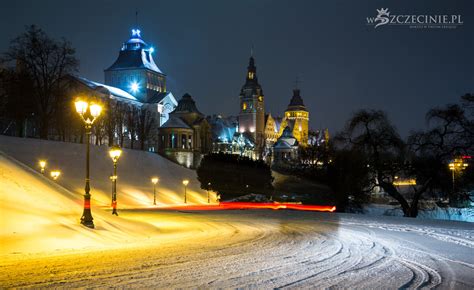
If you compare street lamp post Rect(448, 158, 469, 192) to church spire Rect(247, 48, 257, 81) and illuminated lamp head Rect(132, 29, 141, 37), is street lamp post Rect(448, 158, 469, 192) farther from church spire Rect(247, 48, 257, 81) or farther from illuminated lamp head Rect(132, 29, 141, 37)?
church spire Rect(247, 48, 257, 81)

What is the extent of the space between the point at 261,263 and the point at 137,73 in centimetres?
10872

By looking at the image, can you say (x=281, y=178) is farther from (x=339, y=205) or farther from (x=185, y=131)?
(x=339, y=205)

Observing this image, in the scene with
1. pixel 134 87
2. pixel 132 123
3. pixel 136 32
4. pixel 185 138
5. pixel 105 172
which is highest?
pixel 136 32

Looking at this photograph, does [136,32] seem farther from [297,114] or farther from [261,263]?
[261,263]

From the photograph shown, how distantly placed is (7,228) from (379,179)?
2638 cm

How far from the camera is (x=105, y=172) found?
184ft

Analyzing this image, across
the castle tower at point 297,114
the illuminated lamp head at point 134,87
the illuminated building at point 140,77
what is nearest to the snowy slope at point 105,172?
the illuminated building at point 140,77

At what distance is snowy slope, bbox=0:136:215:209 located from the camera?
160 feet

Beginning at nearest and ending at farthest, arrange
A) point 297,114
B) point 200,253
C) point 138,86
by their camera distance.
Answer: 1. point 200,253
2. point 138,86
3. point 297,114

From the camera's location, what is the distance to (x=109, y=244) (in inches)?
616

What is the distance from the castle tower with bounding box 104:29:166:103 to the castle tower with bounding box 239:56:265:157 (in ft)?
125

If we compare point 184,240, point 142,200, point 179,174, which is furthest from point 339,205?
point 184,240

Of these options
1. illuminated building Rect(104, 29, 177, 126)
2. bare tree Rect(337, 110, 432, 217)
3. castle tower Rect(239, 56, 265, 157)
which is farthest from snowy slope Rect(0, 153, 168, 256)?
castle tower Rect(239, 56, 265, 157)

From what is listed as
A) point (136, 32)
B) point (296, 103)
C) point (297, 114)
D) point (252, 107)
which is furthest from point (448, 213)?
point (296, 103)
